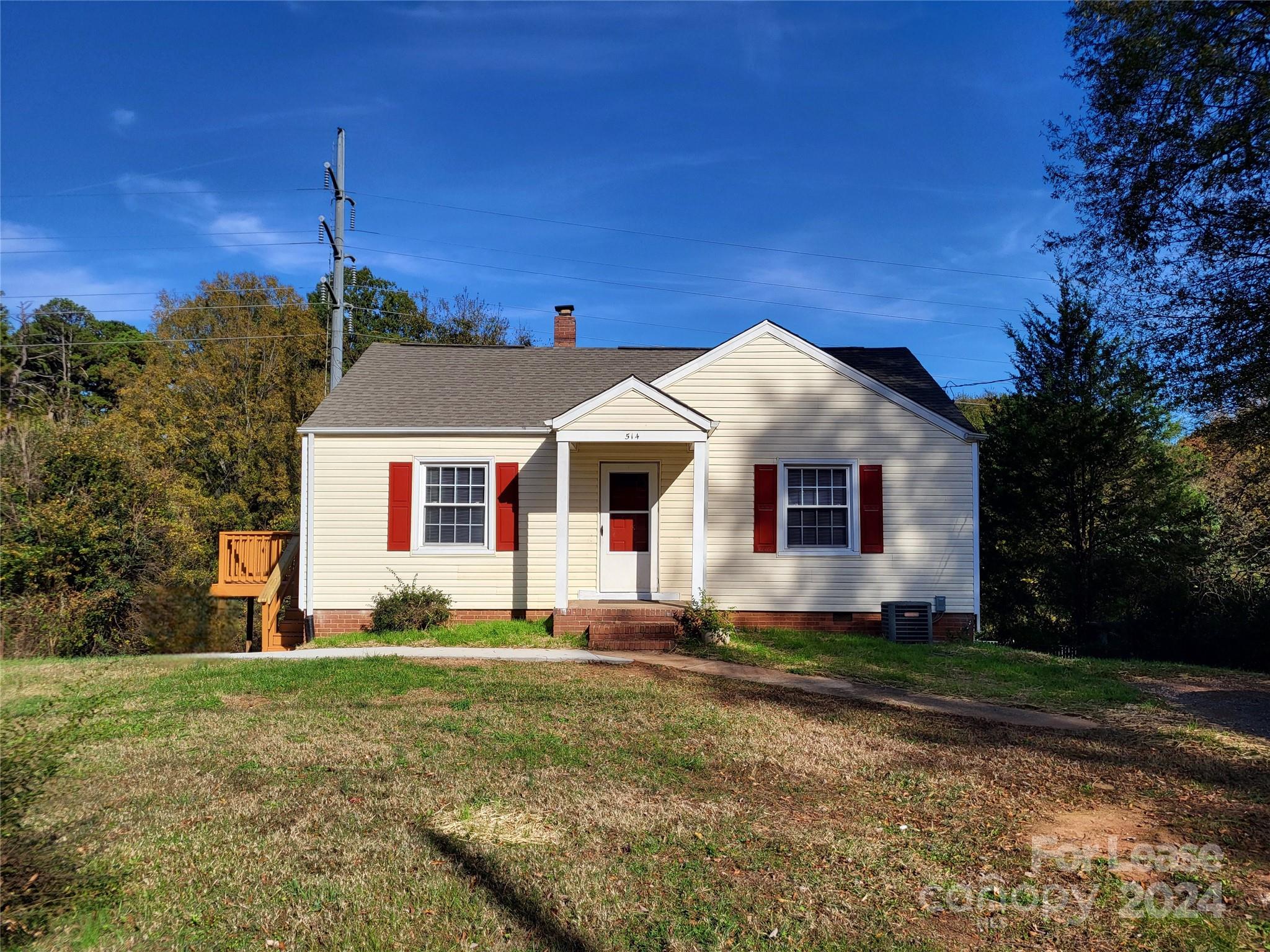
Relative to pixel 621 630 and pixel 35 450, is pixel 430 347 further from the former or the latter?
pixel 621 630

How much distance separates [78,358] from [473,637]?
2059 cm

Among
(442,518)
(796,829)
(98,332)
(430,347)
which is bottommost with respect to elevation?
(796,829)

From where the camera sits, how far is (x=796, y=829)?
478 centimetres

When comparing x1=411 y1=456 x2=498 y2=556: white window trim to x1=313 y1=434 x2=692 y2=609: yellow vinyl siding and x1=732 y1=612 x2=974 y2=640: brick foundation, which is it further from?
x1=732 y1=612 x2=974 y2=640: brick foundation

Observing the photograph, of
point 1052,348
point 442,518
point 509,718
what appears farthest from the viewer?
point 1052,348

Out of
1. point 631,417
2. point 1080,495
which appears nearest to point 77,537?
point 631,417

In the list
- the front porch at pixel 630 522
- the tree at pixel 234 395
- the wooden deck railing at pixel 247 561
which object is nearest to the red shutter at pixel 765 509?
the front porch at pixel 630 522

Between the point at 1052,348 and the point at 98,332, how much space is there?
119 ft

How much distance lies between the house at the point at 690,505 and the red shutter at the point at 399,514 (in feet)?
0.09

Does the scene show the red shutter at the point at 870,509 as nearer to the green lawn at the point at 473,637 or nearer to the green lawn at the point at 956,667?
the green lawn at the point at 956,667

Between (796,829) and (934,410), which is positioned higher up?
(934,410)

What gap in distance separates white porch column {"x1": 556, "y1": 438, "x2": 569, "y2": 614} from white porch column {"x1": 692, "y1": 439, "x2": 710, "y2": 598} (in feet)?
6.39

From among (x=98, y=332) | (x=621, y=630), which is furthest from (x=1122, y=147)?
(x=98, y=332)

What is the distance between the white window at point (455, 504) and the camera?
1340 cm
